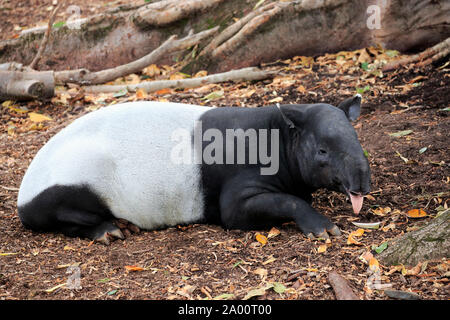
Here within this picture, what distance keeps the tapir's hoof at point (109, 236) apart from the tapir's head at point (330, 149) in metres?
1.98

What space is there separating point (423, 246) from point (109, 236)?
305 centimetres

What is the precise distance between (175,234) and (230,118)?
1363mm

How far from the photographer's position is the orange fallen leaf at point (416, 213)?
5051mm

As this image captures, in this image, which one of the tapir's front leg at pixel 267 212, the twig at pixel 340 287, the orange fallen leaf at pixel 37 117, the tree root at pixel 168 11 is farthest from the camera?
the tree root at pixel 168 11

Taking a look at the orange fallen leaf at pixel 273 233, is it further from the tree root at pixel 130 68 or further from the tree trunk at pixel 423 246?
the tree root at pixel 130 68

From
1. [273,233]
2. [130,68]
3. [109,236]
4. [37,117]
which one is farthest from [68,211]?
[130,68]

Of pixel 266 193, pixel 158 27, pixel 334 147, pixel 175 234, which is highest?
pixel 158 27

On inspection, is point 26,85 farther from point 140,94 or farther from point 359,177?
point 359,177

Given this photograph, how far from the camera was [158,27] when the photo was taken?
36.2 feet

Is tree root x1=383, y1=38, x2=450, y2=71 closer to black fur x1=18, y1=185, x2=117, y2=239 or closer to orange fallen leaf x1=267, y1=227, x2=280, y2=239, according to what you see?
orange fallen leaf x1=267, y1=227, x2=280, y2=239

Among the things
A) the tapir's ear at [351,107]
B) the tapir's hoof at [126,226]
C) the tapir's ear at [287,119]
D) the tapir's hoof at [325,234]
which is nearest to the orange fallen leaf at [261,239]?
the tapir's hoof at [325,234]

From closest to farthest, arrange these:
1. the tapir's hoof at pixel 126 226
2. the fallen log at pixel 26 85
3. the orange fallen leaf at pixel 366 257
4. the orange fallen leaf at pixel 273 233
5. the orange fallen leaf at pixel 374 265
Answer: the orange fallen leaf at pixel 374 265, the orange fallen leaf at pixel 366 257, the orange fallen leaf at pixel 273 233, the tapir's hoof at pixel 126 226, the fallen log at pixel 26 85
